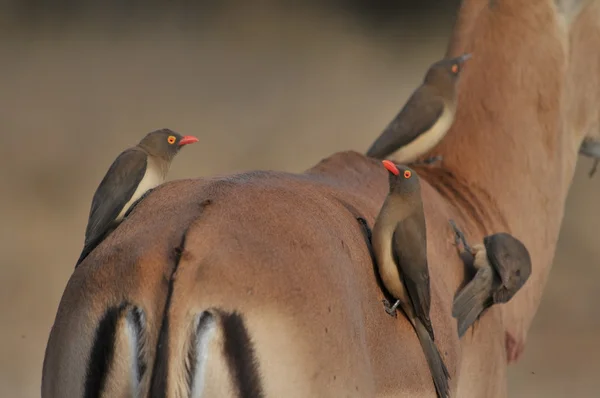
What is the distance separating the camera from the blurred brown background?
1075cm

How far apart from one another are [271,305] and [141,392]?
0.36 metres

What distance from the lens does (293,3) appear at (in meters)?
12.9

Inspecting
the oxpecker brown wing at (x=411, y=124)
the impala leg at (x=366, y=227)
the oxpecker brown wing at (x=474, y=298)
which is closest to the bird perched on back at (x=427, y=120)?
the oxpecker brown wing at (x=411, y=124)

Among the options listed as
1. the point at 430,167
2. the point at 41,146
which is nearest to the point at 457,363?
the point at 430,167

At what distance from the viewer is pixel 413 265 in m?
3.56

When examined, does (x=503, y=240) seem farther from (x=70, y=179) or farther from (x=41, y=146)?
(x=41, y=146)

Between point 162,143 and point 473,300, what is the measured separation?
1.21 metres

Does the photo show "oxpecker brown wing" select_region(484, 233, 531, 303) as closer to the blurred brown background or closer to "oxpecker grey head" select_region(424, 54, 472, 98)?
"oxpecker grey head" select_region(424, 54, 472, 98)

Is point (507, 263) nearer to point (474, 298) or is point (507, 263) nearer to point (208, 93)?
point (474, 298)

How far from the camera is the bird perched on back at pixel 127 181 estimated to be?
3.74m

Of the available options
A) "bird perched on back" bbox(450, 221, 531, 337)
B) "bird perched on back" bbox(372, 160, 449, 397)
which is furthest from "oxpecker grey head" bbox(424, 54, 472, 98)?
"bird perched on back" bbox(372, 160, 449, 397)

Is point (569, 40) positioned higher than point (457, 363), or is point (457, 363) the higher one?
point (569, 40)

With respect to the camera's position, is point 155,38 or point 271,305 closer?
point 271,305

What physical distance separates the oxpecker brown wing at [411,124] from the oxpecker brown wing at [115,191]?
1.49 meters
